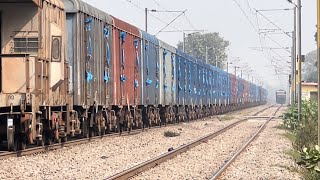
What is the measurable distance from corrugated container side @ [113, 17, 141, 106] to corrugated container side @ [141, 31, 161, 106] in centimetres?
95

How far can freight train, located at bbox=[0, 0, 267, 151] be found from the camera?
12.8 meters

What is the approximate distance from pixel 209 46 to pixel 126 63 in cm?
8589

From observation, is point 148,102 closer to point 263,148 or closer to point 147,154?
point 263,148

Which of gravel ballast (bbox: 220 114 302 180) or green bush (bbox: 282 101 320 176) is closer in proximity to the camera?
green bush (bbox: 282 101 320 176)

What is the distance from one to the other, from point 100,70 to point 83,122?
1.80 meters

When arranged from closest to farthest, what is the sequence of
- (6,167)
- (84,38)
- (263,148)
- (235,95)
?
(6,167)
(84,38)
(263,148)
(235,95)

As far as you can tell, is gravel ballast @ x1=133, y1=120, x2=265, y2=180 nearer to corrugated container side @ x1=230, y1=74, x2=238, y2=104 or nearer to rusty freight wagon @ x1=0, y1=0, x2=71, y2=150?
rusty freight wagon @ x1=0, y1=0, x2=71, y2=150

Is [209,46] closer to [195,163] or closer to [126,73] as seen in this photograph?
[126,73]

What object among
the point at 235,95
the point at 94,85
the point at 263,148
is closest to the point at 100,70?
the point at 94,85

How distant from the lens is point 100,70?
1817 centimetres

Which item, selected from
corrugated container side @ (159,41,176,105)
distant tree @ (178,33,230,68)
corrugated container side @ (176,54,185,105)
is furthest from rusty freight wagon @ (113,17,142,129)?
distant tree @ (178,33,230,68)

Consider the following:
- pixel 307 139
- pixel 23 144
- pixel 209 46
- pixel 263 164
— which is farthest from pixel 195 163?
pixel 209 46

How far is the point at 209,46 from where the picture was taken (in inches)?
4186

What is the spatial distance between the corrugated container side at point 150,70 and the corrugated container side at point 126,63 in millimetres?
948
